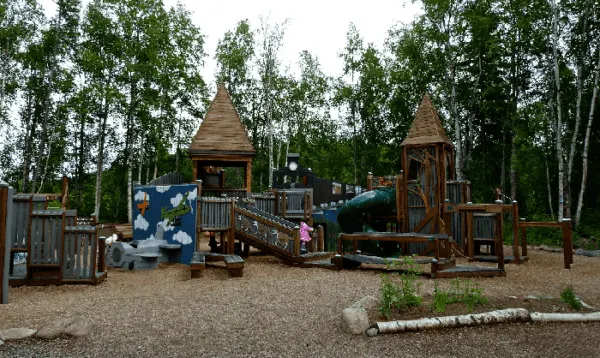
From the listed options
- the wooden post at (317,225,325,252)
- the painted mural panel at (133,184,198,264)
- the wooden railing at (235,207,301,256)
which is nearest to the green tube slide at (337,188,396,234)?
the wooden post at (317,225,325,252)

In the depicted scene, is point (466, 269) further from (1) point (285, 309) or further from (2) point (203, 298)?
(2) point (203, 298)

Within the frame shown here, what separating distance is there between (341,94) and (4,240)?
A: 3047 centimetres

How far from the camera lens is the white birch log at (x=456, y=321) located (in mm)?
5592

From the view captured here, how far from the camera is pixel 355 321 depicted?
5.67 m

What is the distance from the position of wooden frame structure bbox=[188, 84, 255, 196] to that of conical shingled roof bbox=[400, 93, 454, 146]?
6608 mm

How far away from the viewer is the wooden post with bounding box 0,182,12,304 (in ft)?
24.5

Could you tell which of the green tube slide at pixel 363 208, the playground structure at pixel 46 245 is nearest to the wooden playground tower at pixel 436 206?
the green tube slide at pixel 363 208

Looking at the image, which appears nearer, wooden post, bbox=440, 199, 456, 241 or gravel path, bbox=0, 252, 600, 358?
gravel path, bbox=0, 252, 600, 358

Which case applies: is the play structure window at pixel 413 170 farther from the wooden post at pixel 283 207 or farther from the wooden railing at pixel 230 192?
the wooden railing at pixel 230 192

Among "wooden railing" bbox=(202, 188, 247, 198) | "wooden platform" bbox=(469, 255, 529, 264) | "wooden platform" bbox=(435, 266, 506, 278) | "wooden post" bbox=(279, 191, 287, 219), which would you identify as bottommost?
"wooden platform" bbox=(469, 255, 529, 264)

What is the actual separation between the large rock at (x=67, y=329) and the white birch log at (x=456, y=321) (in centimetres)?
388

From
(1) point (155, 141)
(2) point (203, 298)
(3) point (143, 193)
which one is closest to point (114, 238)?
(3) point (143, 193)

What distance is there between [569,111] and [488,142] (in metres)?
6.65

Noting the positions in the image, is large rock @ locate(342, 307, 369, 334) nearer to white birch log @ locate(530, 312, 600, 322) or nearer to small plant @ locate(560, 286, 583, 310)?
white birch log @ locate(530, 312, 600, 322)
